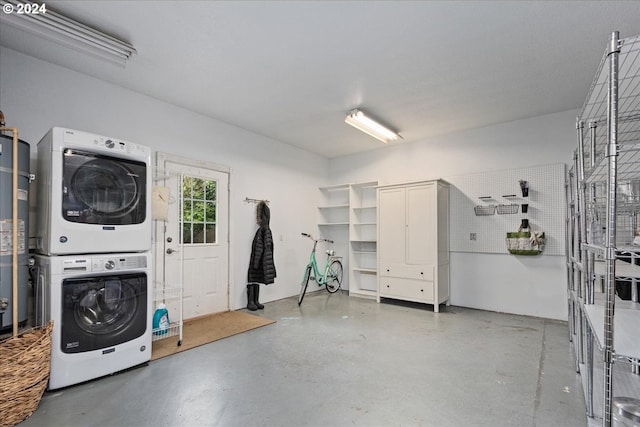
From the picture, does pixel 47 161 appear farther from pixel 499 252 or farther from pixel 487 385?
pixel 499 252

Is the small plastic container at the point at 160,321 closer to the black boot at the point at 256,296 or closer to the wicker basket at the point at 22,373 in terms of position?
the wicker basket at the point at 22,373

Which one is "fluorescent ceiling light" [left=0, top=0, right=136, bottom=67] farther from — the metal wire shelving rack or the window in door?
the metal wire shelving rack

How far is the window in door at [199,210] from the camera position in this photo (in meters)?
4.15

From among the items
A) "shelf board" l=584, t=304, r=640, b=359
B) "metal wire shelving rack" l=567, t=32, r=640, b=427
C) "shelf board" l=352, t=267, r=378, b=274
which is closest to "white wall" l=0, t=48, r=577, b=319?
"shelf board" l=352, t=267, r=378, b=274

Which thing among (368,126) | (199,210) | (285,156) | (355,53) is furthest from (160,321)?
(368,126)

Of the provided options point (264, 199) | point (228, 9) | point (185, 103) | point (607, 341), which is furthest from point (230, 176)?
point (607, 341)

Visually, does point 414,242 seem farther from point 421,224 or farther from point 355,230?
point 355,230

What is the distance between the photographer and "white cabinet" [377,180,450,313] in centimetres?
459

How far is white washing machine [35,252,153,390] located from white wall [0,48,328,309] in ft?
2.71

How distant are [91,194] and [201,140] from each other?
1.98 meters

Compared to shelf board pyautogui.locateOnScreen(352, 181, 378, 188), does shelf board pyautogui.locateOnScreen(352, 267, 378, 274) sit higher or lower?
lower

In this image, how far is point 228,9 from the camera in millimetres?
2229

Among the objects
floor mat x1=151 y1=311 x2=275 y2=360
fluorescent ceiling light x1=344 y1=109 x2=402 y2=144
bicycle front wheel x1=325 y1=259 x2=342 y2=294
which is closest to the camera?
floor mat x1=151 y1=311 x2=275 y2=360

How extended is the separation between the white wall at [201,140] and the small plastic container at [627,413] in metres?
4.09
